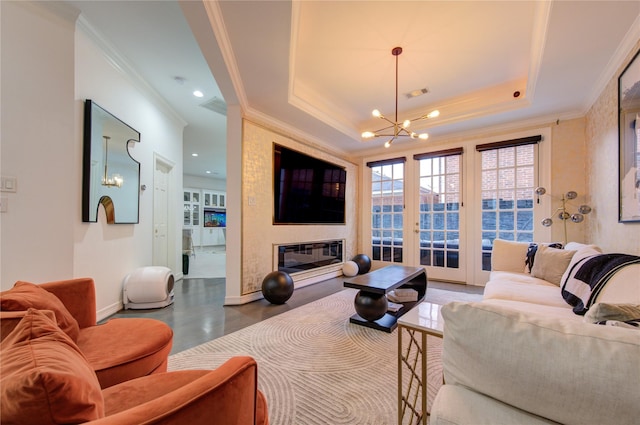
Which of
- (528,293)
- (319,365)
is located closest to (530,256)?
(528,293)

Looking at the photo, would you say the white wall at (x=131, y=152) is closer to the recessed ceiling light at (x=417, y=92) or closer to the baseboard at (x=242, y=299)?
the baseboard at (x=242, y=299)

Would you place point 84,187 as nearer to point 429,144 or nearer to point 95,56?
point 95,56

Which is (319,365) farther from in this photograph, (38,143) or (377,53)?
(377,53)

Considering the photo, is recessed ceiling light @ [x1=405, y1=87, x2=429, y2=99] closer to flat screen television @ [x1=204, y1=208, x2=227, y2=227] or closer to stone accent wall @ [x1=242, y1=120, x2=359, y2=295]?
stone accent wall @ [x1=242, y1=120, x2=359, y2=295]

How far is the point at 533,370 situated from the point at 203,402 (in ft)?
2.75

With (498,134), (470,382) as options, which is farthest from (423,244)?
(470,382)

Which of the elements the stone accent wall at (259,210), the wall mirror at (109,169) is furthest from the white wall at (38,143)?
the stone accent wall at (259,210)

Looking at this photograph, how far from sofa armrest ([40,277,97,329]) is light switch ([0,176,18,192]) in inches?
43.7

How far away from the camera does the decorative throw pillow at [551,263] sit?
8.46 ft

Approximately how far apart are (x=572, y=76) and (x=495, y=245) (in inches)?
83.6

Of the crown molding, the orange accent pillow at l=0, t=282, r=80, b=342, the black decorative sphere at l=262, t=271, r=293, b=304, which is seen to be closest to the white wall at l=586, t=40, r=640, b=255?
the black decorative sphere at l=262, t=271, r=293, b=304

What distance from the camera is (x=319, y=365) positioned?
1.94 m

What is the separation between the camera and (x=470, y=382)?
73cm

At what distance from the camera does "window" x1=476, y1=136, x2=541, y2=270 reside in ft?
13.2
